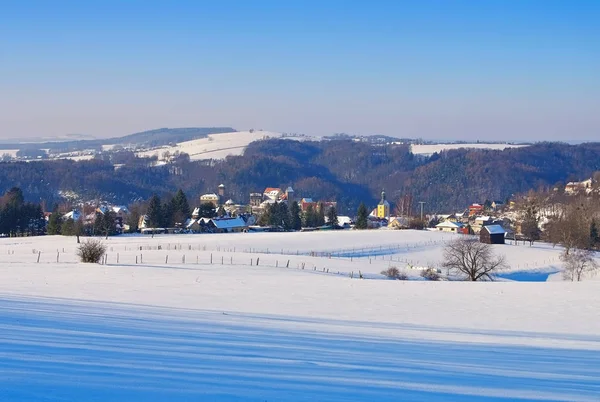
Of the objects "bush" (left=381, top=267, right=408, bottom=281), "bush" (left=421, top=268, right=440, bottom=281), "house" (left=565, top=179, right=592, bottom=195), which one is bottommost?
"bush" (left=421, top=268, right=440, bottom=281)

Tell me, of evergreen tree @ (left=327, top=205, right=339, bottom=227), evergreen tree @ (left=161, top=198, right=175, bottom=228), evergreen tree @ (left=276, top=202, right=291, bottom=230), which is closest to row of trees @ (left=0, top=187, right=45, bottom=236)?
evergreen tree @ (left=161, top=198, right=175, bottom=228)

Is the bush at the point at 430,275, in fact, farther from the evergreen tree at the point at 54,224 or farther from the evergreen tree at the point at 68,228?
the evergreen tree at the point at 54,224

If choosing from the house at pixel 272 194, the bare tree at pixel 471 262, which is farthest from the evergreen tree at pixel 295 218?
the house at pixel 272 194

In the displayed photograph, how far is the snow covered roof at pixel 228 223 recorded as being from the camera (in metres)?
81.7

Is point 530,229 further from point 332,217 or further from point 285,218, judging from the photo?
point 285,218

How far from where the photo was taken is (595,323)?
1825cm

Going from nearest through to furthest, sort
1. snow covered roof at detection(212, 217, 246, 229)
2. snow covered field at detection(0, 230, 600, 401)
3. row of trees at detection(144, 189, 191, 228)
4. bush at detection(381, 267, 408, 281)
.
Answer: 1. snow covered field at detection(0, 230, 600, 401)
2. bush at detection(381, 267, 408, 281)
3. row of trees at detection(144, 189, 191, 228)
4. snow covered roof at detection(212, 217, 246, 229)

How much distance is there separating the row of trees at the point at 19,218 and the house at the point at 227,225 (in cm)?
2076

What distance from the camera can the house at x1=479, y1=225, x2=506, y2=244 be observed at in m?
65.5

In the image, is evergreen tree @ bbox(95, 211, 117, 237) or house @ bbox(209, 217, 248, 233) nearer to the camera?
evergreen tree @ bbox(95, 211, 117, 237)

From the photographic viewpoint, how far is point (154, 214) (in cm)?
7606

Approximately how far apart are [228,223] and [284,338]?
71456 mm

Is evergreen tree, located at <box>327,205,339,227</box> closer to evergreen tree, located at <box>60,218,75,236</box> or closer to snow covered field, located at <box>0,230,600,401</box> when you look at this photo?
evergreen tree, located at <box>60,218,75,236</box>

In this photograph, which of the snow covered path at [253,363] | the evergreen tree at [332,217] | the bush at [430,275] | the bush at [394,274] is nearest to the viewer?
the snow covered path at [253,363]
